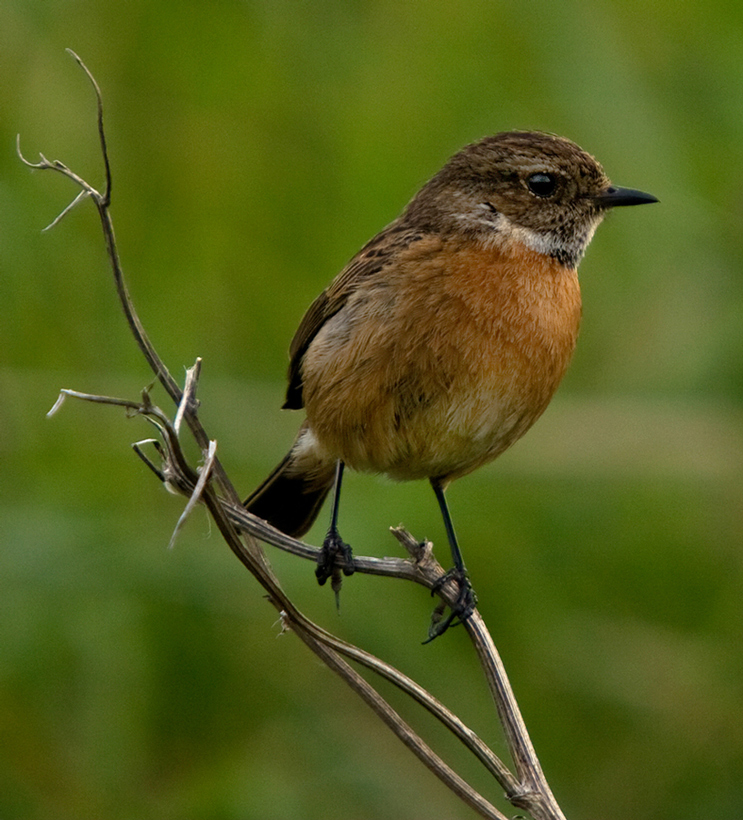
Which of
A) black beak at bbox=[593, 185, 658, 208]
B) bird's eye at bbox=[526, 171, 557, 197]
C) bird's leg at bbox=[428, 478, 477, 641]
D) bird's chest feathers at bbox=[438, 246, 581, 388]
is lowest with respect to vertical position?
bird's leg at bbox=[428, 478, 477, 641]

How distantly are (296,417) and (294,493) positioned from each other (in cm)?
35

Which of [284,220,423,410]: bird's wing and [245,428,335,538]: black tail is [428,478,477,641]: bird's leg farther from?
[284,220,423,410]: bird's wing

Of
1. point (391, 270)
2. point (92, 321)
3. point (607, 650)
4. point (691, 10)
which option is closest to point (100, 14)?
point (92, 321)

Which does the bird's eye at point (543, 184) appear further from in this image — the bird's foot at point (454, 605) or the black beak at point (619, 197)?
the bird's foot at point (454, 605)

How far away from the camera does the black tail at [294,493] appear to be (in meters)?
4.74

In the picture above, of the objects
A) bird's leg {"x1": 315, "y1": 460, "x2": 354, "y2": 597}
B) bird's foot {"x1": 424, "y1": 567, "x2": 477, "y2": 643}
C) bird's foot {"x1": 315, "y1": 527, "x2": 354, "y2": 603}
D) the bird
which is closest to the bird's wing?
the bird

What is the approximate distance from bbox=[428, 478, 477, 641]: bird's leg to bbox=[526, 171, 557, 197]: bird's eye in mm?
1061

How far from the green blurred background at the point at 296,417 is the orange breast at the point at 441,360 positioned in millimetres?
530

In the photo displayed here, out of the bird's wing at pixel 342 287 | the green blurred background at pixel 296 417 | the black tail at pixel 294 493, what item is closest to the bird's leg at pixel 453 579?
the green blurred background at pixel 296 417

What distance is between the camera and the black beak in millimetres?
4504

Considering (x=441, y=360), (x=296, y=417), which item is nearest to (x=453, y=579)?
(x=441, y=360)

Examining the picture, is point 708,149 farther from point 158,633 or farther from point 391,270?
point 158,633

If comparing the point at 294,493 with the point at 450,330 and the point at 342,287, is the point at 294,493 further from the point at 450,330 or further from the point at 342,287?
the point at 450,330

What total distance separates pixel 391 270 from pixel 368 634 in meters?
1.24
